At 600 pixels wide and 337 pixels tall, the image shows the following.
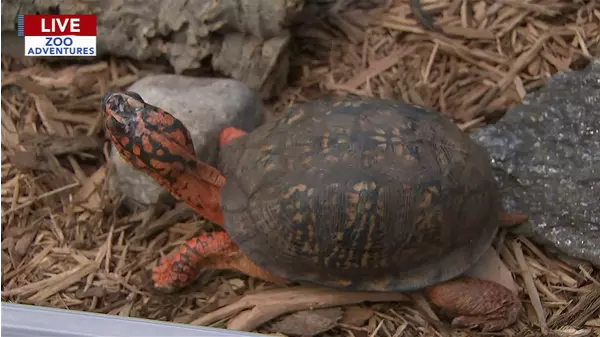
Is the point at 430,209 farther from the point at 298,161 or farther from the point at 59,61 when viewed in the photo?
the point at 59,61

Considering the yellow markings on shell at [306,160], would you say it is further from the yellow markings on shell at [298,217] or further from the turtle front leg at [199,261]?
the turtle front leg at [199,261]

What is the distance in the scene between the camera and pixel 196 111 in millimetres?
1782

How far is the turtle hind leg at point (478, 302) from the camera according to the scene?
1.48 metres

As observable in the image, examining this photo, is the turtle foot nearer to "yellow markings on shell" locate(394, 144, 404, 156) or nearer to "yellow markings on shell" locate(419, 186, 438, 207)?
"yellow markings on shell" locate(419, 186, 438, 207)

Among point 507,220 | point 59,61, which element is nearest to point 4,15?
point 59,61

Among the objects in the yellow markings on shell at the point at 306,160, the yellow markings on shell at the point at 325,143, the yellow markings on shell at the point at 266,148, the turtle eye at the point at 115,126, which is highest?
the yellow markings on shell at the point at 325,143

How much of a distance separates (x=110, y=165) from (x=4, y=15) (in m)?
0.57

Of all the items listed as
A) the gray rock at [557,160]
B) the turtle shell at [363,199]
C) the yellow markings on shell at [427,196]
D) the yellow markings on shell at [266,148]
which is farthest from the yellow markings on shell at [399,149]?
the gray rock at [557,160]

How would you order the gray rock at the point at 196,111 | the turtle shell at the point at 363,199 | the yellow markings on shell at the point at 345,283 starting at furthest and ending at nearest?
the gray rock at the point at 196,111 → the yellow markings on shell at the point at 345,283 → the turtle shell at the point at 363,199

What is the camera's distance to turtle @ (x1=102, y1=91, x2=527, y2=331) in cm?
138

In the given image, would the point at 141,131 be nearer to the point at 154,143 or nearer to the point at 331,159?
the point at 154,143

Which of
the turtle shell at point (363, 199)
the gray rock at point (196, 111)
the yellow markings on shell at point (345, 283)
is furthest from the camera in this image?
the gray rock at point (196, 111)

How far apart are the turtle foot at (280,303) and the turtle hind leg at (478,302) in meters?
0.11
